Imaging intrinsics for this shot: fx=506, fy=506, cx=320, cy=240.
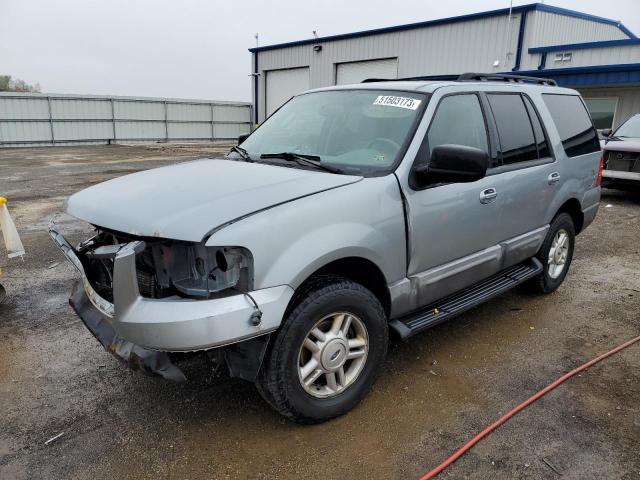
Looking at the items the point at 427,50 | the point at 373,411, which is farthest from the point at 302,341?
the point at 427,50

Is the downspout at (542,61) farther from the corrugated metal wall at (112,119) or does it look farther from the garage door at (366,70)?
the corrugated metal wall at (112,119)

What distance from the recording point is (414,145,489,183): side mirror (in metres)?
2.85

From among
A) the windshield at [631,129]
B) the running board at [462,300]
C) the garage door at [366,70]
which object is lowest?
the running board at [462,300]

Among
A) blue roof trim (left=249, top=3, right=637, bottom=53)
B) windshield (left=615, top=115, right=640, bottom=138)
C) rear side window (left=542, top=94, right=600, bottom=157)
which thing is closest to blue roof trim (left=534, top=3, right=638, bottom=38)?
blue roof trim (left=249, top=3, right=637, bottom=53)

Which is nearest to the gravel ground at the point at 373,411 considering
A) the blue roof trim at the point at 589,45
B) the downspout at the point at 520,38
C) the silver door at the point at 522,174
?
the silver door at the point at 522,174

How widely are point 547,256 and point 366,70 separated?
65.6 ft

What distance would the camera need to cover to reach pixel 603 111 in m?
15.1

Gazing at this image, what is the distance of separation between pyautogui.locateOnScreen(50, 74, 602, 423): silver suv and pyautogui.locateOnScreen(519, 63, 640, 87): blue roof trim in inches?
478

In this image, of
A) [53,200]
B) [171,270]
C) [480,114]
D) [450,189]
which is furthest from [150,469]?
[53,200]

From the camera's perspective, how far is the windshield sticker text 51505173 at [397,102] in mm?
3330

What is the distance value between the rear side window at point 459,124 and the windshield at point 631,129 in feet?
27.0

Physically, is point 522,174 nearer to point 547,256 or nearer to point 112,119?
point 547,256

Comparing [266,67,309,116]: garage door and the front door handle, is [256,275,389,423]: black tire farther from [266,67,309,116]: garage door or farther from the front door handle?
[266,67,309,116]: garage door

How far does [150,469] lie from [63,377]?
1.26 metres
